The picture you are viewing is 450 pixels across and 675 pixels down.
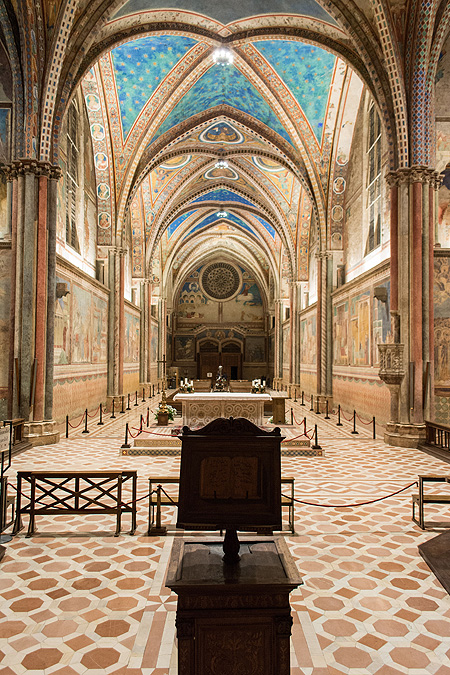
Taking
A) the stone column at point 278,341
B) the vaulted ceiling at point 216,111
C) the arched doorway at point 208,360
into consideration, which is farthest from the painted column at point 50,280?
the arched doorway at point 208,360

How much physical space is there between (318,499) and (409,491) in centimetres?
149

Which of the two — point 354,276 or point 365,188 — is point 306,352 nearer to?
point 354,276

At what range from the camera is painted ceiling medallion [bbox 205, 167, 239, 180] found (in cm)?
2266

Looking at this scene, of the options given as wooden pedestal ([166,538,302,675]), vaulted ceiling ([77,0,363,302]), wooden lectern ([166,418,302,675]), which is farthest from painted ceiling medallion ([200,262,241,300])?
wooden pedestal ([166,538,302,675])

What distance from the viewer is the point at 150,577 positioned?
13.5 feet

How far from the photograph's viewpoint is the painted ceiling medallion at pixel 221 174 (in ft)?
74.3

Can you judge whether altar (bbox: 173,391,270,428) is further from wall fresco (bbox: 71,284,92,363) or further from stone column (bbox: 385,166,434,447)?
wall fresco (bbox: 71,284,92,363)

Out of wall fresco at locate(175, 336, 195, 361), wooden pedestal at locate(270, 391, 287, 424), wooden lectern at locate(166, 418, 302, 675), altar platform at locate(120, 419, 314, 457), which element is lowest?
altar platform at locate(120, 419, 314, 457)

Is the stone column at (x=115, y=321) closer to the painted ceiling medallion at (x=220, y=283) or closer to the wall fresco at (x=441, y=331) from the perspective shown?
the wall fresco at (x=441, y=331)

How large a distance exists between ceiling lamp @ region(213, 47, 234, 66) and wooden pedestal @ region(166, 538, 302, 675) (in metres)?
14.3

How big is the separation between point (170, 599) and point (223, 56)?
1404 cm

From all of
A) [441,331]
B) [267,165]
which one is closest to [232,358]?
[267,165]

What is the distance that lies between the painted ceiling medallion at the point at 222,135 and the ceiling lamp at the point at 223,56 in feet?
14.4

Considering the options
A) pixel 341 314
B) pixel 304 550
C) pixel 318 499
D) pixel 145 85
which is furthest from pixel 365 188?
pixel 304 550
